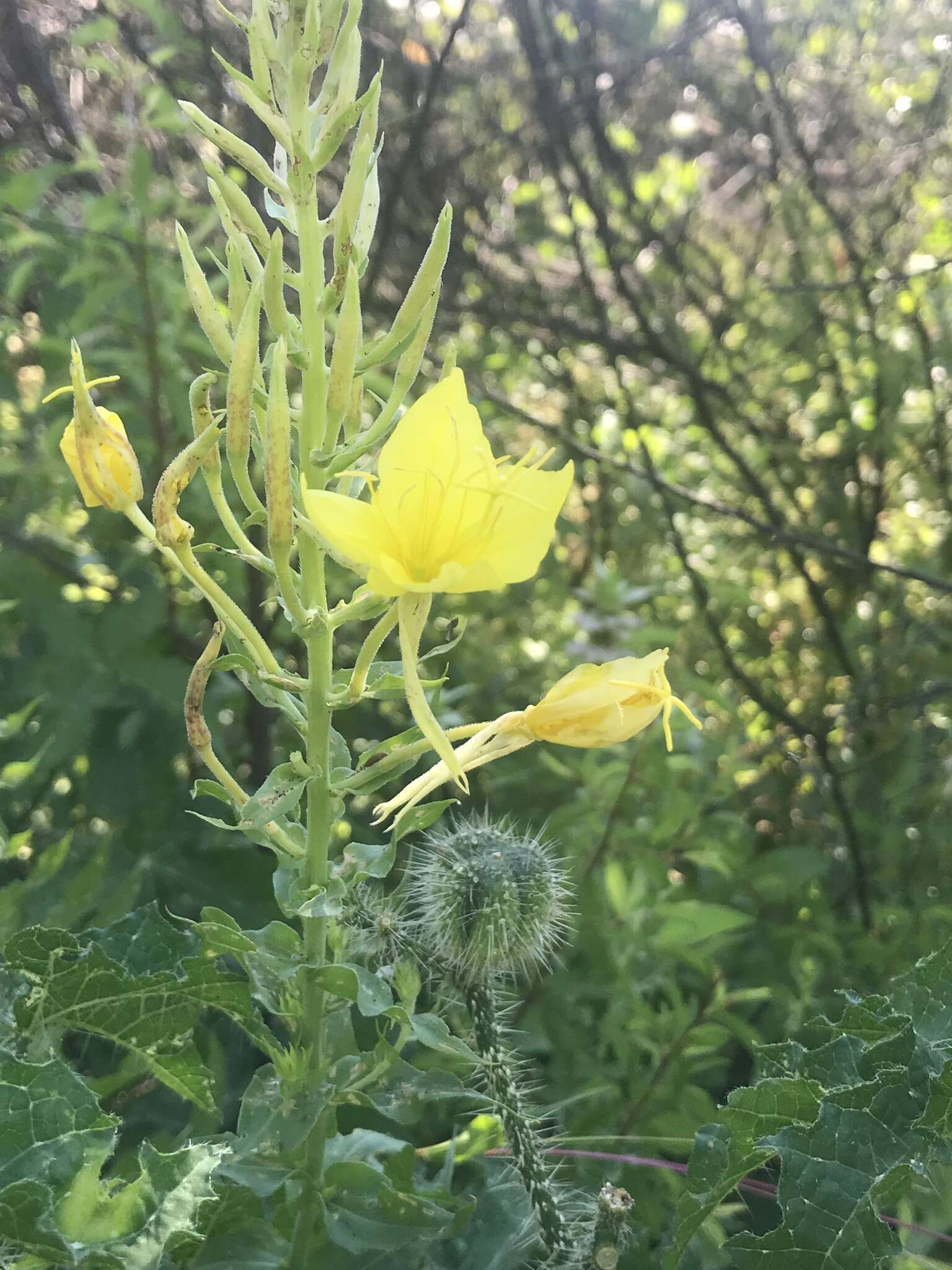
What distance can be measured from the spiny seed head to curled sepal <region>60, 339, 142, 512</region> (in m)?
0.45

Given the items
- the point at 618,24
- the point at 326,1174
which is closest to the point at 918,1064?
the point at 326,1174

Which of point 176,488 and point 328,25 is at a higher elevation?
point 328,25

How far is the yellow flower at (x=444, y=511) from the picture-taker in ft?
→ 2.13

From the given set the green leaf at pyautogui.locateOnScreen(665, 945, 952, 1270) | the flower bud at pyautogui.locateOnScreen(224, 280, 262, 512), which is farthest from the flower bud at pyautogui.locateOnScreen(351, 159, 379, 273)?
the green leaf at pyautogui.locateOnScreen(665, 945, 952, 1270)

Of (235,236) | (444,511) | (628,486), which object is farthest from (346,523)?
(628,486)

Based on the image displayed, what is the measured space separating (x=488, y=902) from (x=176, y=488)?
47 centimetres

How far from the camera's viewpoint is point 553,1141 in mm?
941

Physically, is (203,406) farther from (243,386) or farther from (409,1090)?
(409,1090)

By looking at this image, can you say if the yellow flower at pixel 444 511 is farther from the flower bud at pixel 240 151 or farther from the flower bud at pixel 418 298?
the flower bud at pixel 240 151

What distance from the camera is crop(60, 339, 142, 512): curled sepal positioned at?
0.75 metres

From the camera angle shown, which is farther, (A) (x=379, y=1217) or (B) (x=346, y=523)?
(A) (x=379, y=1217)

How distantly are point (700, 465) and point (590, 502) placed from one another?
47 cm

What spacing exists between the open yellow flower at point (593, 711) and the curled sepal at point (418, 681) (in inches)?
3.3

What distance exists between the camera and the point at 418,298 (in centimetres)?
77
